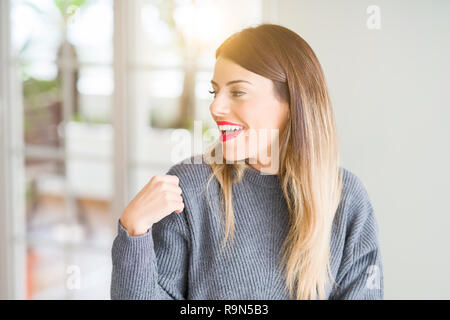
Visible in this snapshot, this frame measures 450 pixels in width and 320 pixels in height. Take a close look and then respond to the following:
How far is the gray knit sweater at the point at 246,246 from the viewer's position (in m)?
1.19

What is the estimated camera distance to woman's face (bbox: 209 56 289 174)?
1.12 meters

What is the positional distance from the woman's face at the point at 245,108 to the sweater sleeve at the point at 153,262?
228 mm

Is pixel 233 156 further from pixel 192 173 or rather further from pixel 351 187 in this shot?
pixel 351 187

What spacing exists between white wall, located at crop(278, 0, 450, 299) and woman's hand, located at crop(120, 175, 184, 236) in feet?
2.02

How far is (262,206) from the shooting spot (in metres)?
1.24

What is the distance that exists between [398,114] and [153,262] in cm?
81

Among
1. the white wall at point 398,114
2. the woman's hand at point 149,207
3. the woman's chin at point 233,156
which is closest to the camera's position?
the woman's hand at point 149,207

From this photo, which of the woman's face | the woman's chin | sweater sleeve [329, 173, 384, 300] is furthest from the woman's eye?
sweater sleeve [329, 173, 384, 300]

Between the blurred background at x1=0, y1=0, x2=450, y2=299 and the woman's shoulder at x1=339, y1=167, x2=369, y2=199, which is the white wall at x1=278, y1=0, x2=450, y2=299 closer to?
the blurred background at x1=0, y1=0, x2=450, y2=299

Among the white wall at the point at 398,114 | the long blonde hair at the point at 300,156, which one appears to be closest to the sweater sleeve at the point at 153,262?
the long blonde hair at the point at 300,156

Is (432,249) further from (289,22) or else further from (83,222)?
(83,222)

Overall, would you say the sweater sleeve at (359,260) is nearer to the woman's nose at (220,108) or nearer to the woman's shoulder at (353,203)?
the woman's shoulder at (353,203)

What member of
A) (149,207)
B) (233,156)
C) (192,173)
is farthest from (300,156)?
(149,207)

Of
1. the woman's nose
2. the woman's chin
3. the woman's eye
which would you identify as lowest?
the woman's chin
